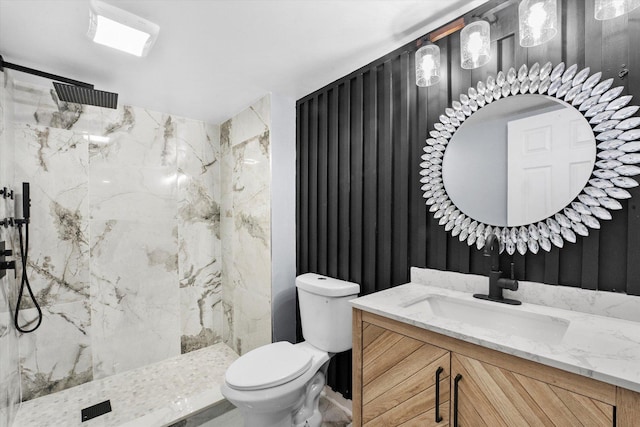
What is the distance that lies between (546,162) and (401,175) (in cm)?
65

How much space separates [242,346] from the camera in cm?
256

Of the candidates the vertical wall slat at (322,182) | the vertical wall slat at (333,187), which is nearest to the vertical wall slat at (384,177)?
the vertical wall slat at (333,187)

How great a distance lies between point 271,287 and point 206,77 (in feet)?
5.14

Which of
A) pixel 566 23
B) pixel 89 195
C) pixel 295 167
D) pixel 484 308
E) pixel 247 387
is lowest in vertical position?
pixel 247 387

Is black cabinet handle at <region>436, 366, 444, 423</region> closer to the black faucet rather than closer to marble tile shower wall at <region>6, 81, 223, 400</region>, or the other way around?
the black faucet

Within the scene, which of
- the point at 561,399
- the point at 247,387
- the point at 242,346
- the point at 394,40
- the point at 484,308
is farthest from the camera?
the point at 242,346

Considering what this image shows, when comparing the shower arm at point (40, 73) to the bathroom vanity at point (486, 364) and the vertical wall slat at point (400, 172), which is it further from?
the bathroom vanity at point (486, 364)

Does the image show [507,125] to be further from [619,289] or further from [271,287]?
[271,287]

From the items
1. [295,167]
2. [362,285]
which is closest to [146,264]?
[295,167]

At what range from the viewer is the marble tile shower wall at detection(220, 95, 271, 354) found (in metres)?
2.27

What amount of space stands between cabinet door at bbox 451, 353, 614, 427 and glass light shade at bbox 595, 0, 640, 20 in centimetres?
116

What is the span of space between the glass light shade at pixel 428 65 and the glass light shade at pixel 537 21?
0.34 m

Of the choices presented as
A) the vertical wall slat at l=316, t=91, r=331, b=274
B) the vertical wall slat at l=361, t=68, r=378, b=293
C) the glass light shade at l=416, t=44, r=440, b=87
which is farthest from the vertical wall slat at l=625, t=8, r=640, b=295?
the vertical wall slat at l=316, t=91, r=331, b=274

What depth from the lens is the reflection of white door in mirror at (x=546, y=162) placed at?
1.09 metres
